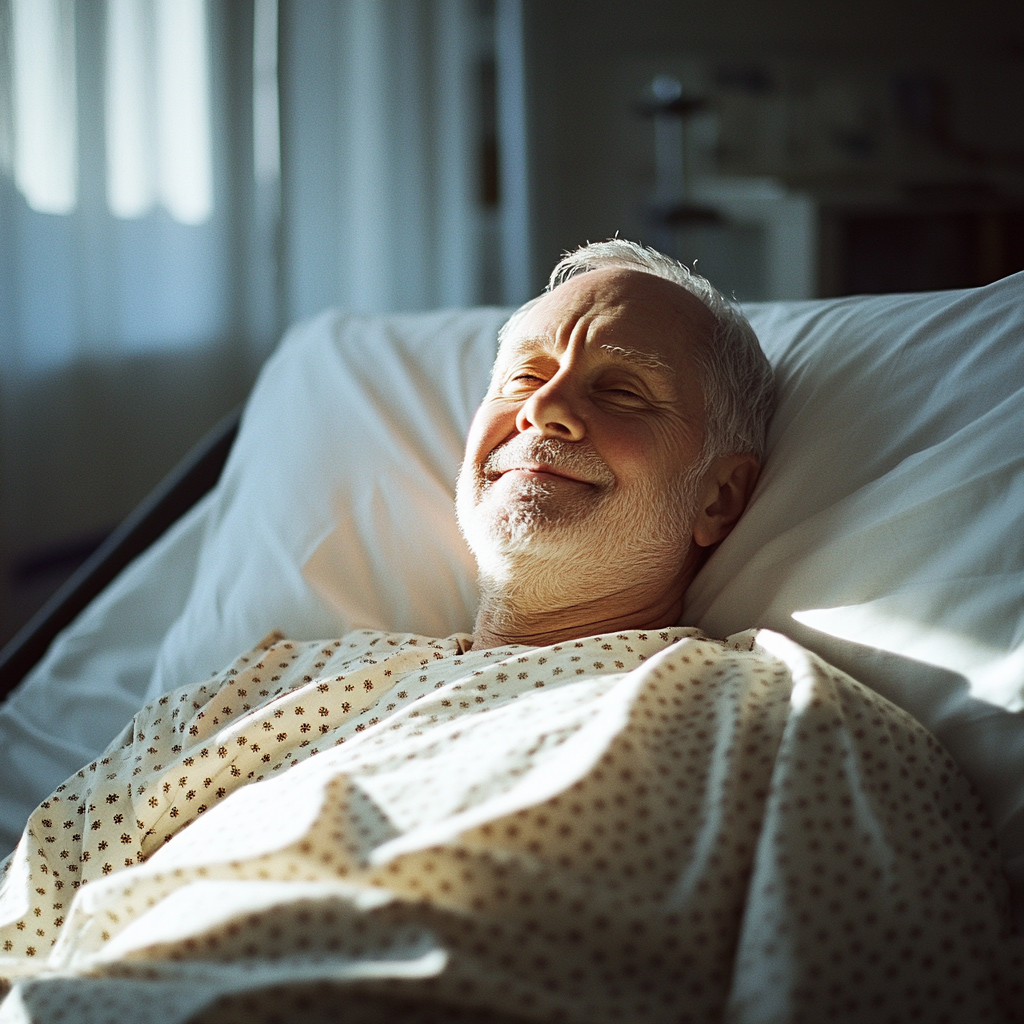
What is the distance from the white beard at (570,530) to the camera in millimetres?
1166

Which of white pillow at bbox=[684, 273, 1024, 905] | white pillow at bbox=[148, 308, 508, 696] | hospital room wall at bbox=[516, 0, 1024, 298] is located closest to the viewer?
white pillow at bbox=[684, 273, 1024, 905]

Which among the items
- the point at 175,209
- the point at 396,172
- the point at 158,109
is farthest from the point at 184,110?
the point at 396,172

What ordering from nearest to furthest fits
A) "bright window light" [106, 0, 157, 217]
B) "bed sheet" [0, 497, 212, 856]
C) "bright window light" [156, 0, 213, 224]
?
"bed sheet" [0, 497, 212, 856]
"bright window light" [106, 0, 157, 217]
"bright window light" [156, 0, 213, 224]

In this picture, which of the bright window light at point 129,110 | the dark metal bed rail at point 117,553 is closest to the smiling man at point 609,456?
the dark metal bed rail at point 117,553

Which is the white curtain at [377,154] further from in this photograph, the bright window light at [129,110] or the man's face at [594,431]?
the man's face at [594,431]

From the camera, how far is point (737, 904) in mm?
755

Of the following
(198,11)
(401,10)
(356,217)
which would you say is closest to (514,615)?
(198,11)

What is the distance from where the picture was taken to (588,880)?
738 mm

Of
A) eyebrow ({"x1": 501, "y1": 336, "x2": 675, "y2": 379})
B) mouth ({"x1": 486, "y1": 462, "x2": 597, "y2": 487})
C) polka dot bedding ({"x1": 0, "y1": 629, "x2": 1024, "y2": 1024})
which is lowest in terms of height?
polka dot bedding ({"x1": 0, "y1": 629, "x2": 1024, "y2": 1024})

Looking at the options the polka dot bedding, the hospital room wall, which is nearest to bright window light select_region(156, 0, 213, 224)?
the polka dot bedding

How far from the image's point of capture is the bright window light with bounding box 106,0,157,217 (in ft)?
7.35

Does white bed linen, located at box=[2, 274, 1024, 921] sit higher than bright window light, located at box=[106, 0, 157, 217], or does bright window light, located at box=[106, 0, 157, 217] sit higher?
bright window light, located at box=[106, 0, 157, 217]

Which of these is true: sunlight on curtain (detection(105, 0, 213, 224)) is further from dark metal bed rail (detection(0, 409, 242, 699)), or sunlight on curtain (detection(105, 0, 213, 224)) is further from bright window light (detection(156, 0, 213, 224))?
dark metal bed rail (detection(0, 409, 242, 699))

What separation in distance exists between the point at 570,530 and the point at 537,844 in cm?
47
